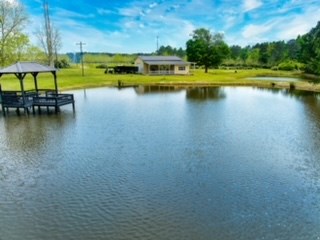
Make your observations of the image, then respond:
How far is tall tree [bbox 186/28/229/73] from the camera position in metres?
61.6

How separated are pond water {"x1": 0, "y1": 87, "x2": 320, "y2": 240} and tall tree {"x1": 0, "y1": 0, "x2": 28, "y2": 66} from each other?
21.2m

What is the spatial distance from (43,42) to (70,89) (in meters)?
32.7

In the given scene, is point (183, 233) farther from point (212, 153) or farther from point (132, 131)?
point (132, 131)

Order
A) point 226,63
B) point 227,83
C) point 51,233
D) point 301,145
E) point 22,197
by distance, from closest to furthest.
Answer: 1. point 51,233
2. point 22,197
3. point 301,145
4. point 227,83
5. point 226,63

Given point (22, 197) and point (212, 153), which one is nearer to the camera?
point (22, 197)

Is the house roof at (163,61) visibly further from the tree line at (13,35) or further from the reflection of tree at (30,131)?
the reflection of tree at (30,131)

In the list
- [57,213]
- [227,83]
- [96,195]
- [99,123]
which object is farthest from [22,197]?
[227,83]

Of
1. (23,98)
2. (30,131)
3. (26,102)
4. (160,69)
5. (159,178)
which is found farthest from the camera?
(160,69)

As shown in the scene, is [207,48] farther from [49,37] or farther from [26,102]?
[26,102]

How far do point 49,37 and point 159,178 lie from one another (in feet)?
186

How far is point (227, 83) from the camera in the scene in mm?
43062

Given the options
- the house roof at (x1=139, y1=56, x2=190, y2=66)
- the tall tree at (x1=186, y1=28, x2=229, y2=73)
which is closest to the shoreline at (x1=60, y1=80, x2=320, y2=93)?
the house roof at (x1=139, y1=56, x2=190, y2=66)

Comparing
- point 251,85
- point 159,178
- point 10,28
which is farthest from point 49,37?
point 159,178

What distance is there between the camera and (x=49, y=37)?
58.6m
